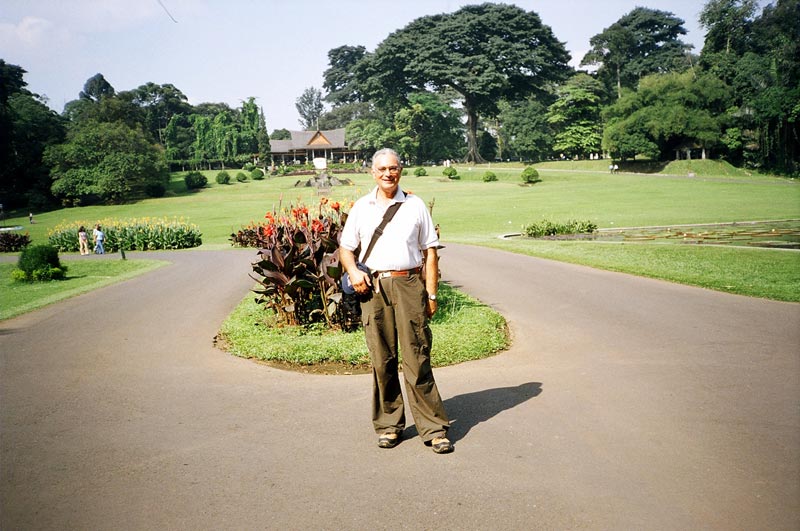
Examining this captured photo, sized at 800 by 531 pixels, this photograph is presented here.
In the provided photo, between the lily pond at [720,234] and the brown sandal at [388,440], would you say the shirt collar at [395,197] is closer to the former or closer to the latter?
the brown sandal at [388,440]

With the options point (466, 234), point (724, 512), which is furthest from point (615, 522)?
point (466, 234)

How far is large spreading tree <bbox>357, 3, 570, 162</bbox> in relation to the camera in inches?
2410

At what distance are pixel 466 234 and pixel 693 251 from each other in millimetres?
11571

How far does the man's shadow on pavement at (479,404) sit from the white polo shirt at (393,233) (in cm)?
134

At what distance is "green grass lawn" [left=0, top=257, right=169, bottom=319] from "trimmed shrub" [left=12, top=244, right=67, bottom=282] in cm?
27

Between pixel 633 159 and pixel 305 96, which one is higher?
pixel 305 96

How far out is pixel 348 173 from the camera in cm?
6969

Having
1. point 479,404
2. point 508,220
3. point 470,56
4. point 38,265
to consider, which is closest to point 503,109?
point 470,56

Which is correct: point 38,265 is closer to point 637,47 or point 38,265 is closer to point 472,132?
point 472,132

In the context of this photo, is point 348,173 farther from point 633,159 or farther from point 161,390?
point 161,390

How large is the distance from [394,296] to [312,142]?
8950cm

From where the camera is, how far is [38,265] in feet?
49.5

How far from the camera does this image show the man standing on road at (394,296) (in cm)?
391

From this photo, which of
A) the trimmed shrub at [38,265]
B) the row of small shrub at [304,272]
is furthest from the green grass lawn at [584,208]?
the trimmed shrub at [38,265]
